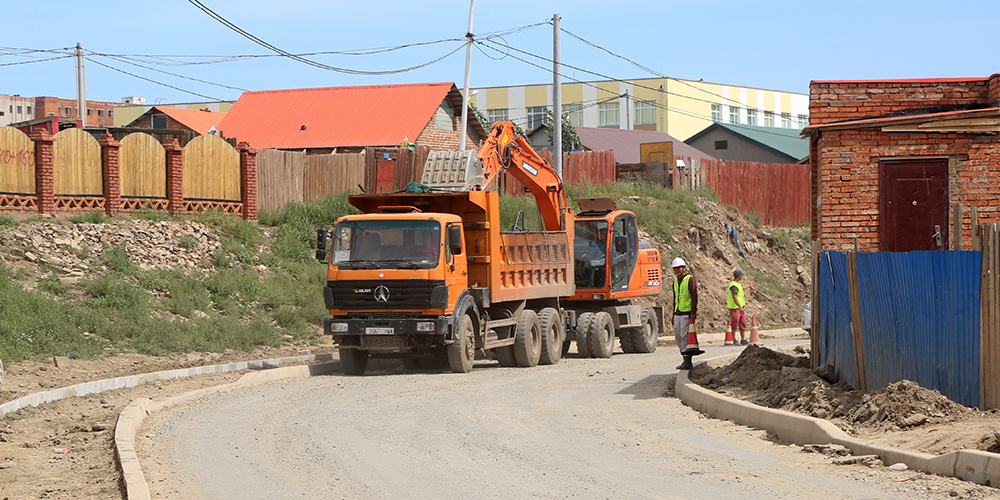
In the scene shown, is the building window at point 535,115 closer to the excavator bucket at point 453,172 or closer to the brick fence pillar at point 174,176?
the brick fence pillar at point 174,176

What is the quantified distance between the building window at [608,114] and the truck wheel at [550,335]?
73870 mm

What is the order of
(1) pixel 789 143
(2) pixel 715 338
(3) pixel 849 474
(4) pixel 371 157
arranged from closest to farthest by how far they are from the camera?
1. (3) pixel 849 474
2. (2) pixel 715 338
3. (4) pixel 371 157
4. (1) pixel 789 143

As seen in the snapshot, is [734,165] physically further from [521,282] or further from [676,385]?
[676,385]

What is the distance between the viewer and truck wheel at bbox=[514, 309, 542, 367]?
2006 centimetres

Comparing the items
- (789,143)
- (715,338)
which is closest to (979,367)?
(715,338)

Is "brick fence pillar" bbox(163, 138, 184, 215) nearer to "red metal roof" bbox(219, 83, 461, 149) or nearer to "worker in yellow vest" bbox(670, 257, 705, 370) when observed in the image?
"worker in yellow vest" bbox(670, 257, 705, 370)

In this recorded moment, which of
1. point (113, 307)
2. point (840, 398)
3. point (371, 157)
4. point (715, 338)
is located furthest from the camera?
point (371, 157)

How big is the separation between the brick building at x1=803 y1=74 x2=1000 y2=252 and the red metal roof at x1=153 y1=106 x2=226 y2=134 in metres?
42.3

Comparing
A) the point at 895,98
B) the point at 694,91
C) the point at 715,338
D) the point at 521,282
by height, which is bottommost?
the point at 715,338

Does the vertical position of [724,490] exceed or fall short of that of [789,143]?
it falls short

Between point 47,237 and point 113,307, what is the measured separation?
386 centimetres

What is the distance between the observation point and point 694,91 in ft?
307

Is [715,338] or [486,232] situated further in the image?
[715,338]

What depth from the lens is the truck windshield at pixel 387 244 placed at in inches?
717
